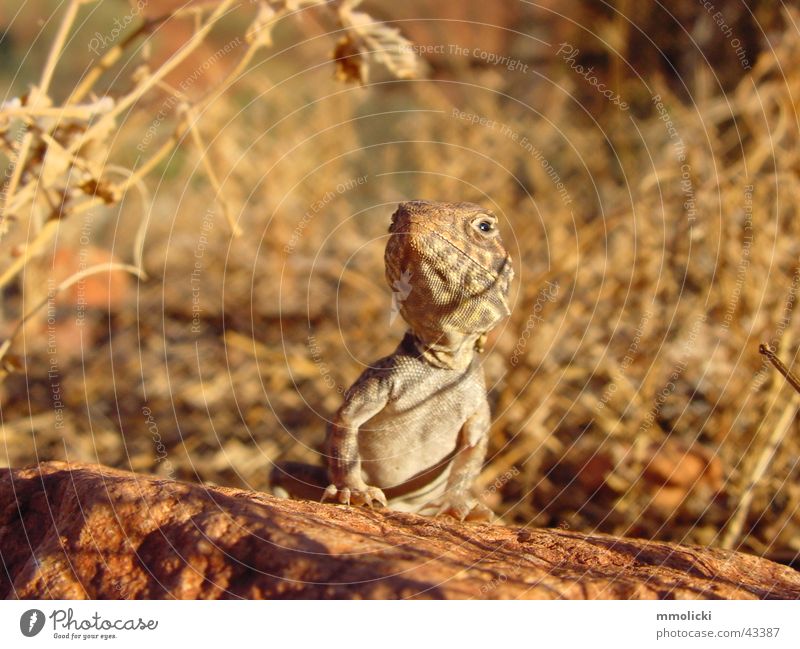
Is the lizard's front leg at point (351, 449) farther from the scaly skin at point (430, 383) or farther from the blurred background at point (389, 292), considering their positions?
the blurred background at point (389, 292)

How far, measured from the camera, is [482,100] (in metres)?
11.4

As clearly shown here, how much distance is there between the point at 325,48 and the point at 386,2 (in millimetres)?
6186

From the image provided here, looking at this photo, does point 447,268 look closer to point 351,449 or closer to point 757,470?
point 351,449

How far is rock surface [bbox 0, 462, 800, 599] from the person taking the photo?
301 cm

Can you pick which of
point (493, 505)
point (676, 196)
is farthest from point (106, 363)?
point (676, 196)

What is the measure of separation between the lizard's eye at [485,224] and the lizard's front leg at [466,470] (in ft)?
3.46

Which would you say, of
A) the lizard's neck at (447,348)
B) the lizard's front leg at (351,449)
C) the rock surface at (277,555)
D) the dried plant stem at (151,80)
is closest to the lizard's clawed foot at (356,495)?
the lizard's front leg at (351,449)

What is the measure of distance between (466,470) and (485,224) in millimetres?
1360

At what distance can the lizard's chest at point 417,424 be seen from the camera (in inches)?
179

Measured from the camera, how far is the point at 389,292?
29.1ft

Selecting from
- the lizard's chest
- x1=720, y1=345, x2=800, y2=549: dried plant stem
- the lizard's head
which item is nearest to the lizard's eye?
the lizard's head

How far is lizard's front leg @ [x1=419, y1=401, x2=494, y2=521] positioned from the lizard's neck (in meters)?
0.30

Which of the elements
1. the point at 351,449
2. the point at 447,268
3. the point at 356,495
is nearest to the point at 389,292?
the point at 351,449

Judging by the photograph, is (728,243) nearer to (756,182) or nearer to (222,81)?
(756,182)
